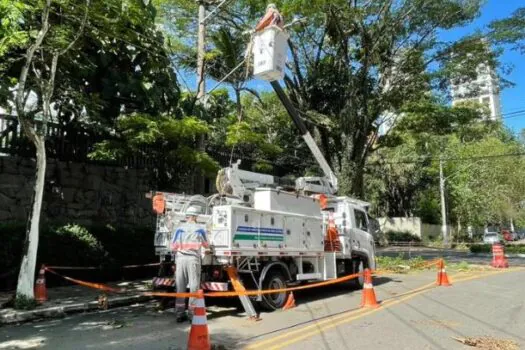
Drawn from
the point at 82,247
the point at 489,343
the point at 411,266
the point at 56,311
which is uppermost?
the point at 82,247

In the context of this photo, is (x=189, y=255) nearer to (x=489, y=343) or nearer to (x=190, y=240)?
(x=190, y=240)

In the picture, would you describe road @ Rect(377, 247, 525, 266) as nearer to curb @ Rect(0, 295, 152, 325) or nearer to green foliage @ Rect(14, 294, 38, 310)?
curb @ Rect(0, 295, 152, 325)

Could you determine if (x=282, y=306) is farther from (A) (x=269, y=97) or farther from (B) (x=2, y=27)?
(A) (x=269, y=97)

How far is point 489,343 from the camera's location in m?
7.21

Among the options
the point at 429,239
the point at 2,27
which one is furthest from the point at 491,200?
the point at 2,27

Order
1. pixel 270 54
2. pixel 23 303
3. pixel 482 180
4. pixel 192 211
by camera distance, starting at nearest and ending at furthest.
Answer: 1. pixel 192 211
2. pixel 23 303
3. pixel 270 54
4. pixel 482 180

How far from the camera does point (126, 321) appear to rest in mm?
9141

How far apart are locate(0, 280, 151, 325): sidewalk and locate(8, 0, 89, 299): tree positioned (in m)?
0.54

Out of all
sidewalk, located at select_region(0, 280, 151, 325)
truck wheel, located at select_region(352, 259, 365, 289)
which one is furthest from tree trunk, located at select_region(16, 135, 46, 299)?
truck wheel, located at select_region(352, 259, 365, 289)

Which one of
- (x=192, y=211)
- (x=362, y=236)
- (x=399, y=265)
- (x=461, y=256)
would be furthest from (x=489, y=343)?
(x=461, y=256)

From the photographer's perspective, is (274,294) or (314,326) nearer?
(314,326)

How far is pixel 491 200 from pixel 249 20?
34.2m

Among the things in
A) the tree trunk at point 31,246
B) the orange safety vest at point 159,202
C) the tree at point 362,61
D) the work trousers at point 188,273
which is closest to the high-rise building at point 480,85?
the tree at point 362,61

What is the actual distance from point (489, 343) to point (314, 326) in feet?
8.69
